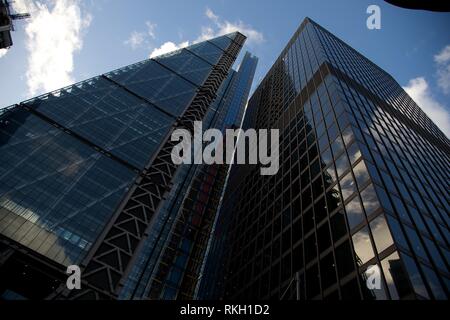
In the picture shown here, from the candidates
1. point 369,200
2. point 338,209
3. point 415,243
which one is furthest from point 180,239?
point 415,243

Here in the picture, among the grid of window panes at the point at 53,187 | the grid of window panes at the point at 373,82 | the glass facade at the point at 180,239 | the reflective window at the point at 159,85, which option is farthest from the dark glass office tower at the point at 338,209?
the reflective window at the point at 159,85

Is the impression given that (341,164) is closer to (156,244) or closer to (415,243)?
(415,243)

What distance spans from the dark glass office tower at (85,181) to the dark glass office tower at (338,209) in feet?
42.9

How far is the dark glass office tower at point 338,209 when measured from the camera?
2142 centimetres

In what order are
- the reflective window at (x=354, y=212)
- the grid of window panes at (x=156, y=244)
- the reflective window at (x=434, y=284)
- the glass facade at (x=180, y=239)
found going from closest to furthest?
the reflective window at (x=434, y=284) → the reflective window at (x=354, y=212) → the grid of window panes at (x=156, y=244) → the glass facade at (x=180, y=239)

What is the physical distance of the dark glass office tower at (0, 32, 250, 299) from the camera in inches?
1296

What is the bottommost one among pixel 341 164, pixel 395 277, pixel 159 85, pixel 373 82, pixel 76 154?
pixel 395 277

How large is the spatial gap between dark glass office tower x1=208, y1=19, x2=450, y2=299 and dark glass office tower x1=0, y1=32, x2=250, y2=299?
13.1 meters

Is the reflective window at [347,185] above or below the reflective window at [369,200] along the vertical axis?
above

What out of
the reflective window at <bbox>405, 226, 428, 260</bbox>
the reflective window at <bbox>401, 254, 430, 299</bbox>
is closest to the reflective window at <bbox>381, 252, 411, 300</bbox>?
the reflective window at <bbox>401, 254, 430, 299</bbox>

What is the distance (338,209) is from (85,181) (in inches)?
1190

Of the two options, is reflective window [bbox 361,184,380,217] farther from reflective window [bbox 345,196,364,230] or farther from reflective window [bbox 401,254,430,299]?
reflective window [bbox 401,254,430,299]

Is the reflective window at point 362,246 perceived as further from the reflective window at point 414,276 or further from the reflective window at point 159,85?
the reflective window at point 159,85

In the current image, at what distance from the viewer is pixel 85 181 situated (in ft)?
139
